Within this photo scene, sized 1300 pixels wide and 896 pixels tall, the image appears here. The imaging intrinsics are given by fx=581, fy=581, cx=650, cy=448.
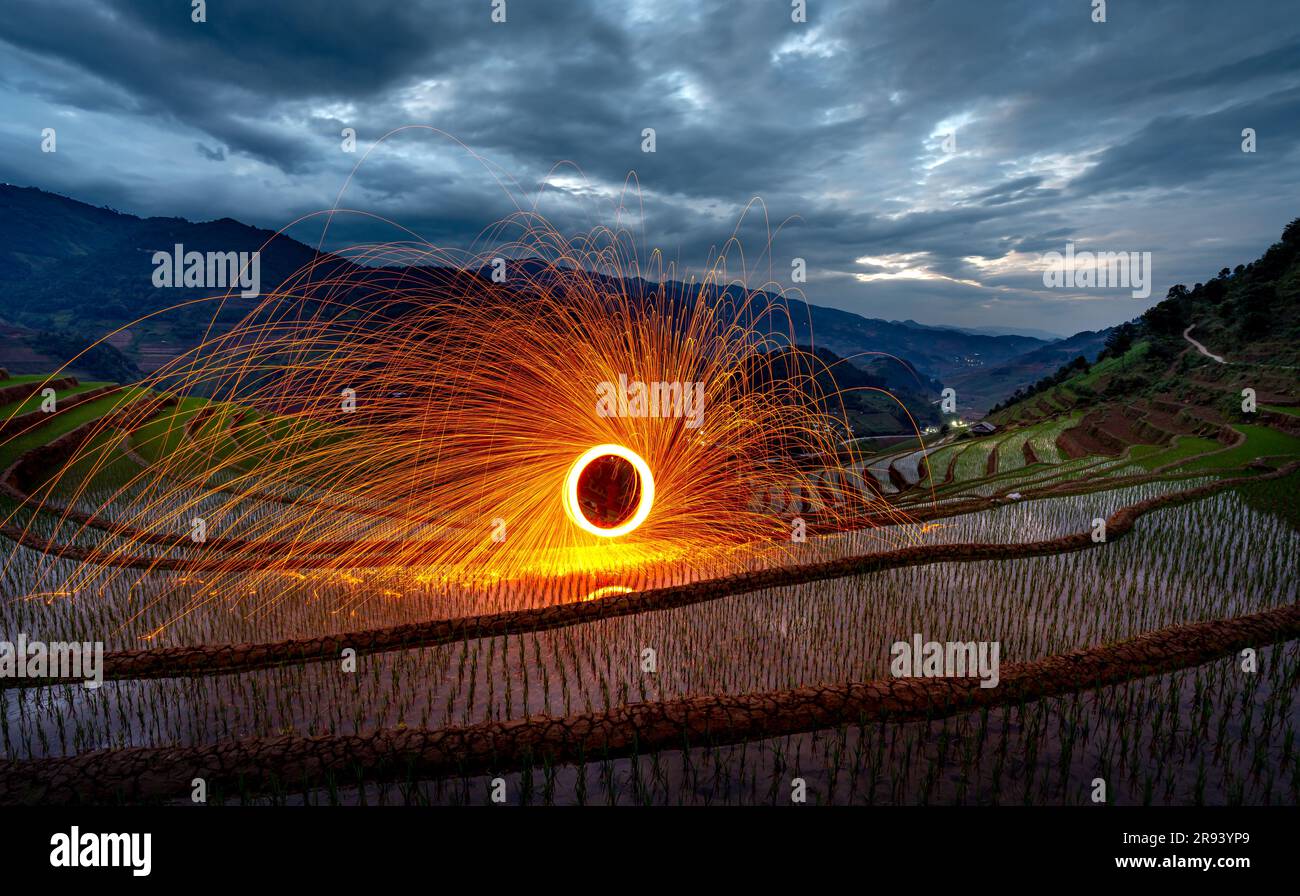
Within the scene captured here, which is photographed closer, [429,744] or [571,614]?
[429,744]

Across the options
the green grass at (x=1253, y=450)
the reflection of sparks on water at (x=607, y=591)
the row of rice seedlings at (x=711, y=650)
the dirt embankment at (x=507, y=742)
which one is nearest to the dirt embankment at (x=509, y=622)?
the row of rice seedlings at (x=711, y=650)

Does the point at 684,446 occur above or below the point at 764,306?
below

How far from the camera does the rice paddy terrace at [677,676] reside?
3.53 meters

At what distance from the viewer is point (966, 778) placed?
11.6 ft

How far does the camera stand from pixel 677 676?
16.3 feet

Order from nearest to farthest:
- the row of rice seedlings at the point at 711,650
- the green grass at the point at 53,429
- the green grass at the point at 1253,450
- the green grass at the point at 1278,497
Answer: the row of rice seedlings at the point at 711,650 → the green grass at the point at 1278,497 → the green grass at the point at 53,429 → the green grass at the point at 1253,450

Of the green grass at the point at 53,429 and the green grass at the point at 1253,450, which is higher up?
the green grass at the point at 53,429

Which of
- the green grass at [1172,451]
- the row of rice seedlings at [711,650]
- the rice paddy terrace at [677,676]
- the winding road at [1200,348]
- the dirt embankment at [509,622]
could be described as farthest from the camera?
the winding road at [1200,348]

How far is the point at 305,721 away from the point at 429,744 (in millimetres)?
1373

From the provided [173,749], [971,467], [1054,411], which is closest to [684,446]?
[173,749]

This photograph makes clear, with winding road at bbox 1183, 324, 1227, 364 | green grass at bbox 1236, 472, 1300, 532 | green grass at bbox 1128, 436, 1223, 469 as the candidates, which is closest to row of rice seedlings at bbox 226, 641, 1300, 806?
green grass at bbox 1236, 472, 1300, 532

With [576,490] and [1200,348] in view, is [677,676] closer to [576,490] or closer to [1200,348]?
[576,490]

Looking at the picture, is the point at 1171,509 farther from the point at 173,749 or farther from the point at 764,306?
the point at 173,749

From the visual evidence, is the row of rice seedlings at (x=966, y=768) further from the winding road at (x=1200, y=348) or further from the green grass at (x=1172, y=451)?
the winding road at (x=1200, y=348)
